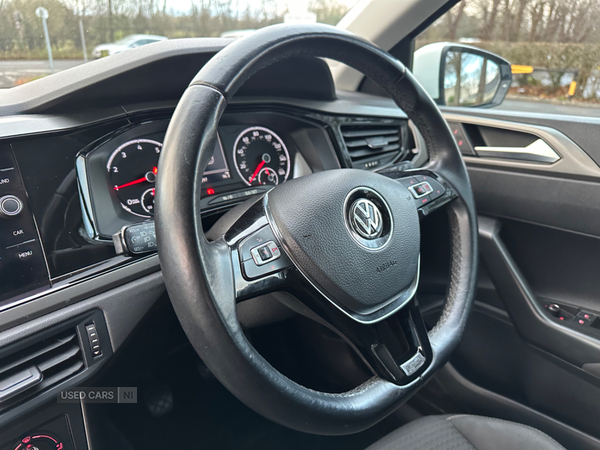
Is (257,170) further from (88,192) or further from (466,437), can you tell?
(466,437)

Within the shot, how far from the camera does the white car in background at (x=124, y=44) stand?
3.64 ft

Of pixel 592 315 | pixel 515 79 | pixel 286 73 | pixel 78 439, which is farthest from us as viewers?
pixel 515 79

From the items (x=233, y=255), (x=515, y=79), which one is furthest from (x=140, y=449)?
(x=515, y=79)

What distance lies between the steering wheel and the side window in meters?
0.84

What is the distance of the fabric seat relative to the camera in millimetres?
979

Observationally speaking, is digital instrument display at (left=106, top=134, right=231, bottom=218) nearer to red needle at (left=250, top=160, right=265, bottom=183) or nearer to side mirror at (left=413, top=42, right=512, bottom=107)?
red needle at (left=250, top=160, right=265, bottom=183)

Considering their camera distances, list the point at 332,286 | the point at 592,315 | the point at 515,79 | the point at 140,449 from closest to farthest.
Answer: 1. the point at 332,286
2. the point at 140,449
3. the point at 592,315
4. the point at 515,79

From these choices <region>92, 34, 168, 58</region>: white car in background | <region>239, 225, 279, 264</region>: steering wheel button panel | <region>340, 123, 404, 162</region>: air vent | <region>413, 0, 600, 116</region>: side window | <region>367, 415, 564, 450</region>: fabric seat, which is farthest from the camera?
<region>413, 0, 600, 116</region>: side window

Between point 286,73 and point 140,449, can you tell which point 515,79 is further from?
point 140,449

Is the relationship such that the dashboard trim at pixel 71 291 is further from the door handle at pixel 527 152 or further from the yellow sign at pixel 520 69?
the yellow sign at pixel 520 69

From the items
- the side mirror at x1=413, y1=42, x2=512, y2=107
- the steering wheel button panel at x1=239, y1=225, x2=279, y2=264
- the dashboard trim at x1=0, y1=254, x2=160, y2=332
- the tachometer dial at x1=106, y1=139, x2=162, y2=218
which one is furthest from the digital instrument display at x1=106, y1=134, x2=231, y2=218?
the side mirror at x1=413, y1=42, x2=512, y2=107

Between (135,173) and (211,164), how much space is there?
192 millimetres

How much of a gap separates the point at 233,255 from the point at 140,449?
0.68 meters

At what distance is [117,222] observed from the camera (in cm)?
102
